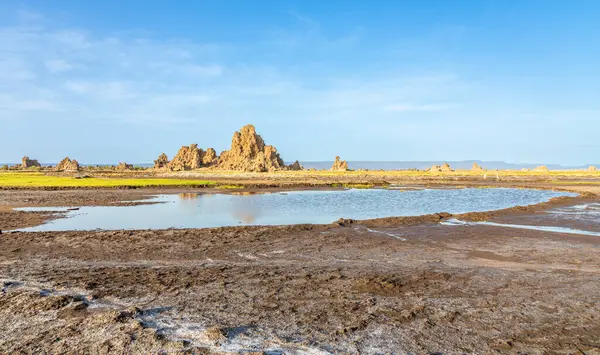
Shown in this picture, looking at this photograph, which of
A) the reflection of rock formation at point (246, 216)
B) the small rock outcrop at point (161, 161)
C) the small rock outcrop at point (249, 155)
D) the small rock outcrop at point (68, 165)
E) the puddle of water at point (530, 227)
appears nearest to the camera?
the puddle of water at point (530, 227)

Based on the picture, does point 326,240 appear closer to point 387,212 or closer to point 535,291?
point 535,291

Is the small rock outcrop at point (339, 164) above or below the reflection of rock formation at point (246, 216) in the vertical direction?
above

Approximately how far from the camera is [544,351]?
23.6 feet

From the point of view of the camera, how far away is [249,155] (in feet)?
425

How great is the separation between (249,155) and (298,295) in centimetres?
12064

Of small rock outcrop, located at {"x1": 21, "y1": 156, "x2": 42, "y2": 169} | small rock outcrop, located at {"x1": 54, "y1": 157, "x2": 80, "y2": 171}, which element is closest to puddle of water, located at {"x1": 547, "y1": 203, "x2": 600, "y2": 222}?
small rock outcrop, located at {"x1": 54, "y1": 157, "x2": 80, "y2": 171}

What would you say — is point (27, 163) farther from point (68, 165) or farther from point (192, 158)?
point (192, 158)

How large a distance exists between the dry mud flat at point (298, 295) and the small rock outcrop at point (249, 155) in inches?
3995

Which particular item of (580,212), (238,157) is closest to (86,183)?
(580,212)

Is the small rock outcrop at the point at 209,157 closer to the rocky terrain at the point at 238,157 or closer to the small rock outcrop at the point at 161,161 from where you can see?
the rocky terrain at the point at 238,157

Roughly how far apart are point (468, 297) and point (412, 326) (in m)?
2.53

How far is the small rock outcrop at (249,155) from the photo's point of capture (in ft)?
396

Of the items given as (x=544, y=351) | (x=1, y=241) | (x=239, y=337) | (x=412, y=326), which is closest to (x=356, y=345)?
(x=412, y=326)

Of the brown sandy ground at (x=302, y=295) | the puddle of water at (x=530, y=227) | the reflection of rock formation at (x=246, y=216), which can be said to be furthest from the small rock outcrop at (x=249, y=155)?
the brown sandy ground at (x=302, y=295)
